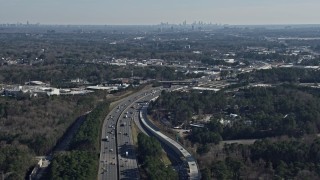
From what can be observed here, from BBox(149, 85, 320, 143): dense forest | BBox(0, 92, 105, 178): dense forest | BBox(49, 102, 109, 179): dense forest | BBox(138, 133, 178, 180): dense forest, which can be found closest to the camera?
BBox(138, 133, 178, 180): dense forest

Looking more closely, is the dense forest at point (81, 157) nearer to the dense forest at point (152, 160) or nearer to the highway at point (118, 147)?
the highway at point (118, 147)

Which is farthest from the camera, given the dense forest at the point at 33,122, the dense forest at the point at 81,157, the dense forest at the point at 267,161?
the dense forest at the point at 33,122

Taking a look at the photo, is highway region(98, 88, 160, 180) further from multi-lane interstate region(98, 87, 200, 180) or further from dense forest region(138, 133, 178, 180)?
dense forest region(138, 133, 178, 180)

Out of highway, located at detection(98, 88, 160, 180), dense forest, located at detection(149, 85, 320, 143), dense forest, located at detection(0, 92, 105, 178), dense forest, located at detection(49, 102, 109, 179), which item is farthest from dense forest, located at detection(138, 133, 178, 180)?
dense forest, located at detection(0, 92, 105, 178)

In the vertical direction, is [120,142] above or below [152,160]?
below

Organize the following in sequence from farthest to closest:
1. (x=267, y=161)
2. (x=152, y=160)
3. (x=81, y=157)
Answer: (x=267, y=161) < (x=81, y=157) < (x=152, y=160)

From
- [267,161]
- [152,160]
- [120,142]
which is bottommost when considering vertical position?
[120,142]

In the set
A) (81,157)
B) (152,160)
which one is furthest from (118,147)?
(152,160)

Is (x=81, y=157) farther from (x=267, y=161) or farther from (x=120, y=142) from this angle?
(x=267, y=161)

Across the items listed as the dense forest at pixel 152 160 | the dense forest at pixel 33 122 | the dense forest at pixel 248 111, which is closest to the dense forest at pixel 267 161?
the dense forest at pixel 152 160

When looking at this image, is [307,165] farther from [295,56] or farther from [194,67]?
[295,56]

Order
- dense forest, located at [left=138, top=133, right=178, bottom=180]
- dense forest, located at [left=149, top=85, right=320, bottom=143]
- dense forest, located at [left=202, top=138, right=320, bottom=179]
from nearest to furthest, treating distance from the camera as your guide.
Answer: dense forest, located at [left=138, top=133, right=178, bottom=180] < dense forest, located at [left=202, top=138, right=320, bottom=179] < dense forest, located at [left=149, top=85, right=320, bottom=143]
